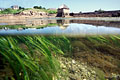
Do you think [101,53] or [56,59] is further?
[101,53]

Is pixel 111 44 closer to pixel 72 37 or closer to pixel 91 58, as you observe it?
pixel 91 58

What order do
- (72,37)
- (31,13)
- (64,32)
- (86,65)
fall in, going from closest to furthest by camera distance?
(86,65)
(64,32)
(72,37)
(31,13)

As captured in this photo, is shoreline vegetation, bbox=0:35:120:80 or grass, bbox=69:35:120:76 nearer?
shoreline vegetation, bbox=0:35:120:80

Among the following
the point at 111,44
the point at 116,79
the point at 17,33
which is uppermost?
the point at 17,33

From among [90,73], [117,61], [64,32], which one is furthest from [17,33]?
[117,61]

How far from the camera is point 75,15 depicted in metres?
29.6

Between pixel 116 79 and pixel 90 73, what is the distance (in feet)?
2.27

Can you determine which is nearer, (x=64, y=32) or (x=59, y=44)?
(x=59, y=44)

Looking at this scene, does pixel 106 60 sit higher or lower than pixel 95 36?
lower

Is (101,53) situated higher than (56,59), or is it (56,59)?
(56,59)

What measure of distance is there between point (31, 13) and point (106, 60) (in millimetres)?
26879

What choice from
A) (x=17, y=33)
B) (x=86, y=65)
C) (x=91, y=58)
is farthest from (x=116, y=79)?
(x=17, y=33)

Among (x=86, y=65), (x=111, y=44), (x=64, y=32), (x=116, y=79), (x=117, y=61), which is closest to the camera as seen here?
(x=116, y=79)

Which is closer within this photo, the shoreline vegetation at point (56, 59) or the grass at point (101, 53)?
the shoreline vegetation at point (56, 59)
